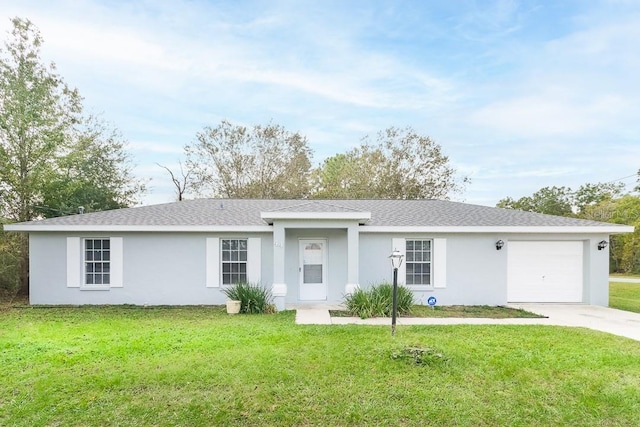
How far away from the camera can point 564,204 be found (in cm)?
3422

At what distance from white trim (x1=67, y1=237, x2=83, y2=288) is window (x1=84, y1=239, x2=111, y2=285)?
24 centimetres

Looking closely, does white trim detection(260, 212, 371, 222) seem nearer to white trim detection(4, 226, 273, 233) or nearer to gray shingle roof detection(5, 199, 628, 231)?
gray shingle roof detection(5, 199, 628, 231)

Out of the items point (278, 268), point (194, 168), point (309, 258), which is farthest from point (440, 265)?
point (194, 168)

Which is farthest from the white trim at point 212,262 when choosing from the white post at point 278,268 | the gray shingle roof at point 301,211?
the white post at point 278,268

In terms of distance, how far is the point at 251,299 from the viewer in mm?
9727

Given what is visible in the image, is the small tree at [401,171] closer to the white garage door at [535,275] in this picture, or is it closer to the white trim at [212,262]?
the white garage door at [535,275]

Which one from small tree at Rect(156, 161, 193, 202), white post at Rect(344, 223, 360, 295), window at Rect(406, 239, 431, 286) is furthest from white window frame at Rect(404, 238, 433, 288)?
small tree at Rect(156, 161, 193, 202)

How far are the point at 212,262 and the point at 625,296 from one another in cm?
1489

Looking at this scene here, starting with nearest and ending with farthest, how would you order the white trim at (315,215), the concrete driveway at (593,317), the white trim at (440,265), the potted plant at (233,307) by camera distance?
the concrete driveway at (593,317) < the potted plant at (233,307) < the white trim at (315,215) < the white trim at (440,265)

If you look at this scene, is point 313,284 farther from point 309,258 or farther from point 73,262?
point 73,262

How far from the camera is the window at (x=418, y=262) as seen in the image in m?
11.4

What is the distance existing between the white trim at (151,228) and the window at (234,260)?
1.65 feet

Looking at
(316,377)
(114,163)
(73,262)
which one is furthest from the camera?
(114,163)

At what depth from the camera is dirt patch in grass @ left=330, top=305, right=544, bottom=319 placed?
9.33 metres
